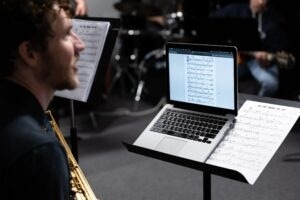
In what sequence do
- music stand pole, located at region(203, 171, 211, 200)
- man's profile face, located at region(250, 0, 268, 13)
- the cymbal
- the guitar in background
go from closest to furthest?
music stand pole, located at region(203, 171, 211, 200) < the guitar in background < man's profile face, located at region(250, 0, 268, 13) < the cymbal

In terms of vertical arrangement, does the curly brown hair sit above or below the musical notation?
above

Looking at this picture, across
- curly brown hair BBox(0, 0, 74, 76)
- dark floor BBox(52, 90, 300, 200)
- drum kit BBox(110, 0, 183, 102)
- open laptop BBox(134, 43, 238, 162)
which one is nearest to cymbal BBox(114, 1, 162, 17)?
drum kit BBox(110, 0, 183, 102)

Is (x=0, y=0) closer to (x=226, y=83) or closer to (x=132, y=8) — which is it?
(x=226, y=83)

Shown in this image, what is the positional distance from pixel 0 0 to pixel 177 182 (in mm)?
2130

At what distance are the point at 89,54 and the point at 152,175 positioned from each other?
1313 mm

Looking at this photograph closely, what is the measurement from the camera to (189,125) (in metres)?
1.75

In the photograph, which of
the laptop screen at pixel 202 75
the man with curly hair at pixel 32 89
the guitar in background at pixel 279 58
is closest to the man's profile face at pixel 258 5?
the guitar in background at pixel 279 58

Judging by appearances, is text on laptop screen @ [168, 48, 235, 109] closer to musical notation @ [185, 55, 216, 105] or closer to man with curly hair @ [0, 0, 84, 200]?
musical notation @ [185, 55, 216, 105]

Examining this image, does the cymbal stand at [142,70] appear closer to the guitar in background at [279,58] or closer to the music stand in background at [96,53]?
the guitar in background at [279,58]

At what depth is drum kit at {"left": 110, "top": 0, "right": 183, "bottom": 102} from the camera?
191 inches

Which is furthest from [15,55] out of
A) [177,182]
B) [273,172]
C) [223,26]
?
[223,26]

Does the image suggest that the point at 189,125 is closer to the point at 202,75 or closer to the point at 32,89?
the point at 202,75

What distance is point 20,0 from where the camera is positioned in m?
1.07

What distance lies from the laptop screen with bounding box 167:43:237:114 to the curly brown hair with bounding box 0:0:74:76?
0.74 metres
